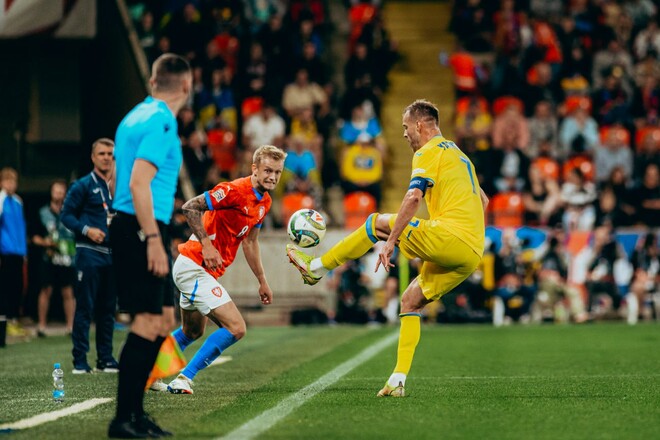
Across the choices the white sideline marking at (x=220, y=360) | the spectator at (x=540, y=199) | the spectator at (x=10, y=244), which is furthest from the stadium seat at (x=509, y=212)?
the white sideline marking at (x=220, y=360)

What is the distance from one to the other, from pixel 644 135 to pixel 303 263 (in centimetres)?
1508

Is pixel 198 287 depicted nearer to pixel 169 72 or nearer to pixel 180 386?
pixel 180 386

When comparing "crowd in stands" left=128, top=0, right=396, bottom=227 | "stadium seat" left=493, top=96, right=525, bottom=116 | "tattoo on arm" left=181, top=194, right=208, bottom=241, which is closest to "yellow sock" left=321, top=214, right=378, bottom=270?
"tattoo on arm" left=181, top=194, right=208, bottom=241

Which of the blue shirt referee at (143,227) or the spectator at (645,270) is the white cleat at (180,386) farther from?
the spectator at (645,270)

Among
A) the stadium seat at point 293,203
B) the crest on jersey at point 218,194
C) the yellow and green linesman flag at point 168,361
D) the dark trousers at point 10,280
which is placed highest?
the stadium seat at point 293,203

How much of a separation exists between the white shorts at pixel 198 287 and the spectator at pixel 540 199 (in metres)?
13.2

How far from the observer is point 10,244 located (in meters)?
15.6

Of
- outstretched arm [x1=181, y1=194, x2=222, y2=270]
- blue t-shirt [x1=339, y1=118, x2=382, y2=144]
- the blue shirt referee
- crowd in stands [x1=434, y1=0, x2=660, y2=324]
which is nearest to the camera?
the blue shirt referee

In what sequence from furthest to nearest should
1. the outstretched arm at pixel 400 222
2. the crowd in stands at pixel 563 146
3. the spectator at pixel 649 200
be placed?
the spectator at pixel 649 200 → the crowd in stands at pixel 563 146 → the outstretched arm at pixel 400 222

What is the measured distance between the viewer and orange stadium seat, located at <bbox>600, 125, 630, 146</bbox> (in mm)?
22281

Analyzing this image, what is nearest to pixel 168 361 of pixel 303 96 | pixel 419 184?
pixel 419 184

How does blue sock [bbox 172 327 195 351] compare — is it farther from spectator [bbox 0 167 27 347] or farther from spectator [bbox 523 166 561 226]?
spectator [bbox 523 166 561 226]

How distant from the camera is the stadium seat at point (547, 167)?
71.8 feet

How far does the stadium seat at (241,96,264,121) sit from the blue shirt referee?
16.5 metres
